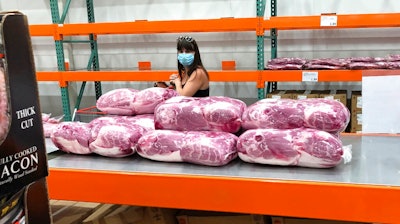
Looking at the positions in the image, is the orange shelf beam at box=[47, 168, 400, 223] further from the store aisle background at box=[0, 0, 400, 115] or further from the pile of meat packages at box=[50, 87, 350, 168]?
the store aisle background at box=[0, 0, 400, 115]

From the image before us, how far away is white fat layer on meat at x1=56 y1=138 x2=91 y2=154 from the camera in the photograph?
1496mm

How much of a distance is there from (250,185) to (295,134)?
23 centimetres

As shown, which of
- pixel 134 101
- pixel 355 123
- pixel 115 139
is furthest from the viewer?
pixel 355 123

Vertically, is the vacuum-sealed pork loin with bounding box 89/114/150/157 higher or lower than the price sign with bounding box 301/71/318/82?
lower

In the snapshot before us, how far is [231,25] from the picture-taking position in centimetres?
336

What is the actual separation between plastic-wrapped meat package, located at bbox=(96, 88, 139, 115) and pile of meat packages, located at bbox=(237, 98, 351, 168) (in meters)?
0.59

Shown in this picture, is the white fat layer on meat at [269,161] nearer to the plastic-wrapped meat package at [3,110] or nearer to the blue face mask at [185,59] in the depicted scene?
the plastic-wrapped meat package at [3,110]

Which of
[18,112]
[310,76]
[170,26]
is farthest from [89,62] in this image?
[18,112]

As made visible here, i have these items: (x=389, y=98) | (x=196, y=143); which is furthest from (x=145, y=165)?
(x=389, y=98)

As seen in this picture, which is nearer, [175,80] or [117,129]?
[117,129]

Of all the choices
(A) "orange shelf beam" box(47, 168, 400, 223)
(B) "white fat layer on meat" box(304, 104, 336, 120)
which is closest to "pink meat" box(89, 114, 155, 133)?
(A) "orange shelf beam" box(47, 168, 400, 223)

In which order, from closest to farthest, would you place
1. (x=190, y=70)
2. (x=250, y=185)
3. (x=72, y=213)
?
(x=250, y=185), (x=72, y=213), (x=190, y=70)

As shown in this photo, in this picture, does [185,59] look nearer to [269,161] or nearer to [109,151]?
[109,151]

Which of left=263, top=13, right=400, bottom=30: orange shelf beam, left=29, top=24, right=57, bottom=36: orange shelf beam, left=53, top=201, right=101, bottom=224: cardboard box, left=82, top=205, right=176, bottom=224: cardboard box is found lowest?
left=53, top=201, right=101, bottom=224: cardboard box
